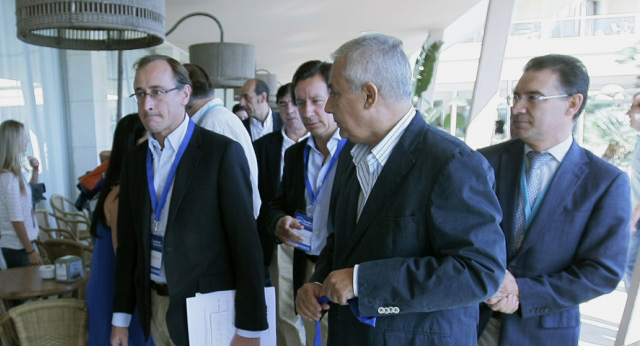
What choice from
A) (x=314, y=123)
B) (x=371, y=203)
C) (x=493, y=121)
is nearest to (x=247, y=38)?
(x=493, y=121)

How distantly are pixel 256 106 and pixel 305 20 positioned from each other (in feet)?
11.8

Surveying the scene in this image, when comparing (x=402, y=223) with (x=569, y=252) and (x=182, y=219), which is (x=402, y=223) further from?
(x=182, y=219)

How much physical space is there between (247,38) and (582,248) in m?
8.27

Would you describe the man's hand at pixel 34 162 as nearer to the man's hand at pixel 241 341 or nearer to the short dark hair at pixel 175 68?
the short dark hair at pixel 175 68

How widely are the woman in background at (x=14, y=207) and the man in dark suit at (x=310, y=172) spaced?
2493 mm

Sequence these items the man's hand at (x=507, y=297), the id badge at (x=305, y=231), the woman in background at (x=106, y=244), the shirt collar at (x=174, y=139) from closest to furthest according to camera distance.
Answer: the man's hand at (x=507, y=297) → the shirt collar at (x=174, y=139) → the id badge at (x=305, y=231) → the woman in background at (x=106, y=244)

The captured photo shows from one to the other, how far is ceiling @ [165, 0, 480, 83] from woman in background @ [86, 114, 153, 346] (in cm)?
413

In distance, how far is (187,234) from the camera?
5.97 ft

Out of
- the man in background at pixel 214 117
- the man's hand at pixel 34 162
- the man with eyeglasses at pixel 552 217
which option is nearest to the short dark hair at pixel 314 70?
the man in background at pixel 214 117

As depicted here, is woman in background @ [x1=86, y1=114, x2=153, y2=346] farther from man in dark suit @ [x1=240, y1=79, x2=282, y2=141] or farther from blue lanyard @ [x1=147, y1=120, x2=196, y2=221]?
man in dark suit @ [x1=240, y1=79, x2=282, y2=141]

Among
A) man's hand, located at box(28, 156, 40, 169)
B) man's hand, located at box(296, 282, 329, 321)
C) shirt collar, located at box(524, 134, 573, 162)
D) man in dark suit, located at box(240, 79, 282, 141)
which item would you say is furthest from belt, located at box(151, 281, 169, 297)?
man's hand, located at box(28, 156, 40, 169)

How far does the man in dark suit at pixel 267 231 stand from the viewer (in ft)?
9.95

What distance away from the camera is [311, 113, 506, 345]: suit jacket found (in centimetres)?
113

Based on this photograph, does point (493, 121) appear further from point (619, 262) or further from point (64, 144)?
point (64, 144)
